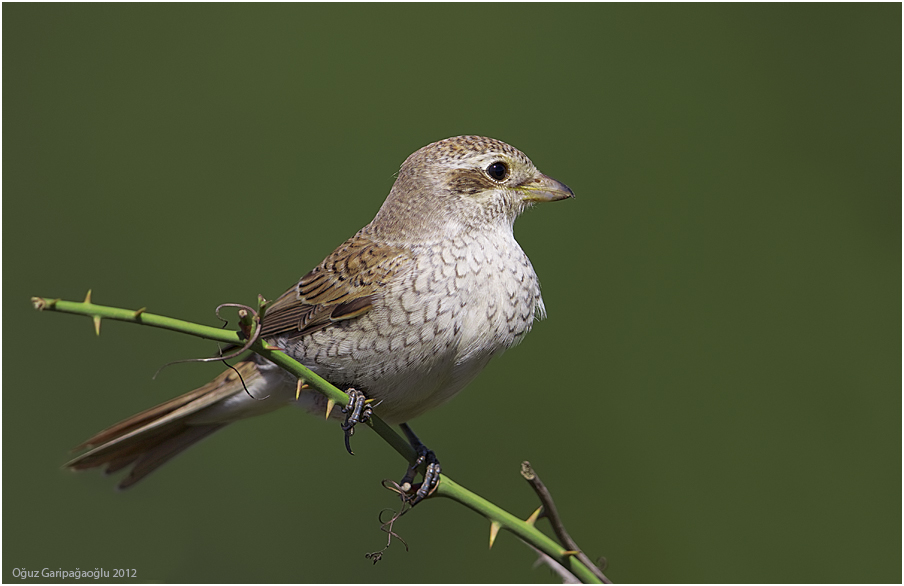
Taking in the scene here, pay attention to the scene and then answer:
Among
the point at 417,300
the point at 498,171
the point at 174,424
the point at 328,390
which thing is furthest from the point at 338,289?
the point at 174,424

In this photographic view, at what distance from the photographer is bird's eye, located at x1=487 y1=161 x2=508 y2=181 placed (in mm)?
2809

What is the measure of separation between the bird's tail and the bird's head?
0.84 meters

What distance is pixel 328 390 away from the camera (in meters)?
1.84

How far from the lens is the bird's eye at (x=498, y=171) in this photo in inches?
111

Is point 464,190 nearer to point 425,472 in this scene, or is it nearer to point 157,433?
point 425,472

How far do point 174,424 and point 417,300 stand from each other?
141cm

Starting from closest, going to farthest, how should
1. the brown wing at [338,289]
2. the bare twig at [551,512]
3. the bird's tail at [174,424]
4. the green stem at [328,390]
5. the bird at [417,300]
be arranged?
the green stem at [328,390] < the bare twig at [551,512] < the bird at [417,300] < the brown wing at [338,289] < the bird's tail at [174,424]

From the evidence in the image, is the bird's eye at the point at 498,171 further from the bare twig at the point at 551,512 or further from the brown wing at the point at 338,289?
the bare twig at the point at 551,512

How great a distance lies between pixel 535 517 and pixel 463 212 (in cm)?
110

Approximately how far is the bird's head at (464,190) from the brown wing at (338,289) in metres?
0.12

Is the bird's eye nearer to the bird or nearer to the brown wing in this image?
the bird

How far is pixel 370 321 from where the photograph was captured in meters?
2.55

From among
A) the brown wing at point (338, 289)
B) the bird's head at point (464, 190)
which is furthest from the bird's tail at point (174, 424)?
the bird's head at point (464, 190)

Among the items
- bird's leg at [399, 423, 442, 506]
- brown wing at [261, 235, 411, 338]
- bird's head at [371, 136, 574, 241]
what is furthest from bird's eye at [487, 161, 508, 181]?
bird's leg at [399, 423, 442, 506]
